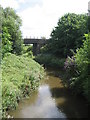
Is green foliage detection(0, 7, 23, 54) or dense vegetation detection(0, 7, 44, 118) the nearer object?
dense vegetation detection(0, 7, 44, 118)

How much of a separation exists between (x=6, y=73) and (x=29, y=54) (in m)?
14.6

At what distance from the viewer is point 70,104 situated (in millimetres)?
10750

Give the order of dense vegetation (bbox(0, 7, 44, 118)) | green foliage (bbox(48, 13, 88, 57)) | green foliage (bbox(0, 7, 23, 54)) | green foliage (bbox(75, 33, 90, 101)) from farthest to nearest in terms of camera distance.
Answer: green foliage (bbox(48, 13, 88, 57))
green foliage (bbox(0, 7, 23, 54))
green foliage (bbox(75, 33, 90, 101))
dense vegetation (bbox(0, 7, 44, 118))

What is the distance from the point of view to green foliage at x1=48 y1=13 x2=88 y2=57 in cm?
2553

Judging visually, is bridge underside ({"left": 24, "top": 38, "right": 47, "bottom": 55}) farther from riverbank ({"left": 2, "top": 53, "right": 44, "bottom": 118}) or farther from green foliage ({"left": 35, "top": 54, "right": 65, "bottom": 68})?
riverbank ({"left": 2, "top": 53, "right": 44, "bottom": 118})

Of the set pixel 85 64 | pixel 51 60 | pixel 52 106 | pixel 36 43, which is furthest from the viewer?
pixel 36 43

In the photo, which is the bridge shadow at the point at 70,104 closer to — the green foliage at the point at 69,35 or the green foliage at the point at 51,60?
the green foliage at the point at 69,35

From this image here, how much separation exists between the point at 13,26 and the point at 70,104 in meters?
13.9

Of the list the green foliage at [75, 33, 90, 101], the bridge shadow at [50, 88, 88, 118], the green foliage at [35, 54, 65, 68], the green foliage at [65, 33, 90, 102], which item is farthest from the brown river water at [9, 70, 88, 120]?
the green foliage at [35, 54, 65, 68]

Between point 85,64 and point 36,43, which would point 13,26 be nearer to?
point 85,64

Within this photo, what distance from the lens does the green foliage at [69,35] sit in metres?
25.5

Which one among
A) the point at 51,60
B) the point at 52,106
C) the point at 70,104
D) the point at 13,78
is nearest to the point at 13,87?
the point at 13,78

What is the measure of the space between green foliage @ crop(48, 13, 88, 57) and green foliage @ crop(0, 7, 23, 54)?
7.52 m

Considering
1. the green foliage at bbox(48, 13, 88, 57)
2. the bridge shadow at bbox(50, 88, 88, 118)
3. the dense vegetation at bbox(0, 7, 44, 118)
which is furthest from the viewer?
the green foliage at bbox(48, 13, 88, 57)
